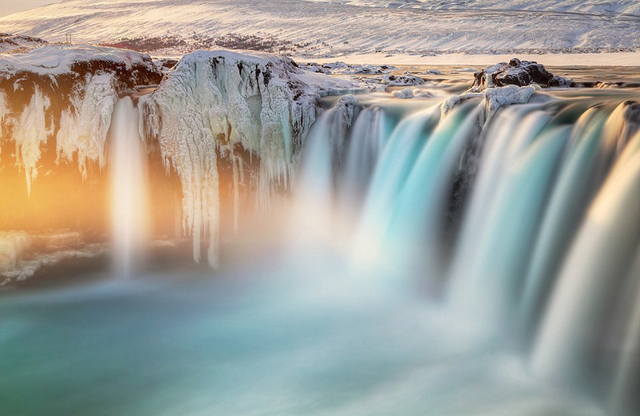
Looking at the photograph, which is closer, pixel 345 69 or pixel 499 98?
pixel 499 98

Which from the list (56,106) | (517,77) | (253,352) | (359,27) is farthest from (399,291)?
(359,27)

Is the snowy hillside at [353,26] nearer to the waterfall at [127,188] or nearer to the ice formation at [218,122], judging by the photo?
the ice formation at [218,122]

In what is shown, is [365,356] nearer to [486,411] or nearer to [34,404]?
[486,411]

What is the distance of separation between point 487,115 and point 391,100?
1.95 meters

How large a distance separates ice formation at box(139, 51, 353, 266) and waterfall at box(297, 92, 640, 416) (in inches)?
15.9

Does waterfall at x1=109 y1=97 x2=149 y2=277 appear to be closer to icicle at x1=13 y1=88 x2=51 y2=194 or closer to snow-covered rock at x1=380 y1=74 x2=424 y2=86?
icicle at x1=13 y1=88 x2=51 y2=194

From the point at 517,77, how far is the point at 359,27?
24791 mm

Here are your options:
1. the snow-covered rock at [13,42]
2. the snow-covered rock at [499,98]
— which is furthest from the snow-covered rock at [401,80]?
the snow-covered rock at [13,42]

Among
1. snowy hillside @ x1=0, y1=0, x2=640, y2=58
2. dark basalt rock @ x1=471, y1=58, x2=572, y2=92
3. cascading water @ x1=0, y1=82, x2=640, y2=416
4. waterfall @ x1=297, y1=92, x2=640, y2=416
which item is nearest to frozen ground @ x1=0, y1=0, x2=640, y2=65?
snowy hillside @ x1=0, y1=0, x2=640, y2=58

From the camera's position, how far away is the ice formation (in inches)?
319

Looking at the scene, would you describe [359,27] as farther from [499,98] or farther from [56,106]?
[499,98]

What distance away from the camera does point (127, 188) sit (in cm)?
838

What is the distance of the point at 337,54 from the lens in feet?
89.8

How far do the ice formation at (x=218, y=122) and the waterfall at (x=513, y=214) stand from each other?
40 cm
